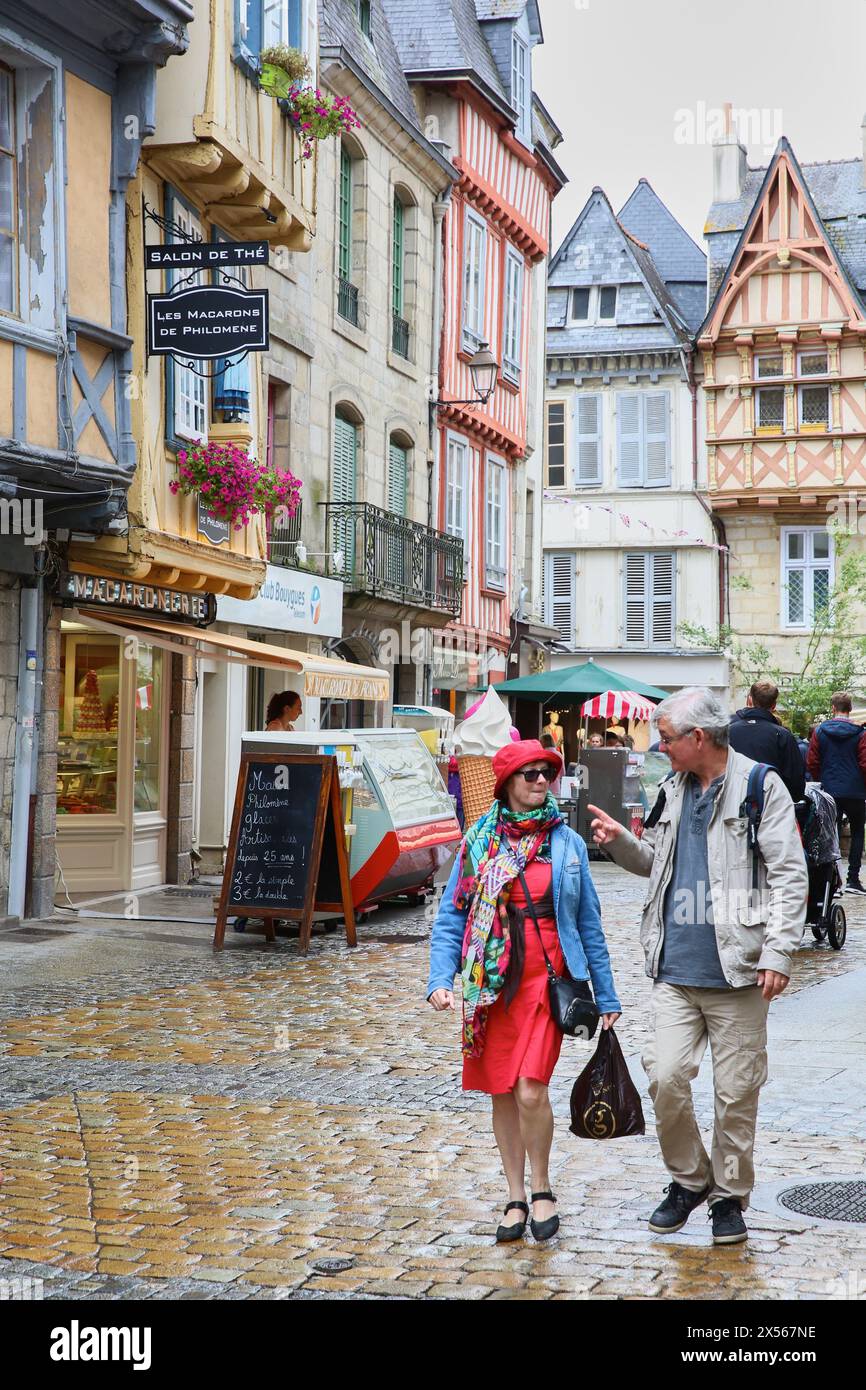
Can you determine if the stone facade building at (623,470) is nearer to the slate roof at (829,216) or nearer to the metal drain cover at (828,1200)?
the slate roof at (829,216)

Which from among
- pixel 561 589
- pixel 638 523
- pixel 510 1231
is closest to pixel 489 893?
pixel 510 1231

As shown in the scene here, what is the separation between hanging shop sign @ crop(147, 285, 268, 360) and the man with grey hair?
310 inches

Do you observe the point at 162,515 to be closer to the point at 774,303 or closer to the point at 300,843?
the point at 300,843

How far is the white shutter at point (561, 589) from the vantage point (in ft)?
122

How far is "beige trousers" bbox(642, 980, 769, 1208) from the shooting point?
503cm

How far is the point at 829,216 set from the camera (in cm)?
3734

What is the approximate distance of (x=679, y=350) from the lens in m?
35.8

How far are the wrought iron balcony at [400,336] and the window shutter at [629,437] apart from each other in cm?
1484

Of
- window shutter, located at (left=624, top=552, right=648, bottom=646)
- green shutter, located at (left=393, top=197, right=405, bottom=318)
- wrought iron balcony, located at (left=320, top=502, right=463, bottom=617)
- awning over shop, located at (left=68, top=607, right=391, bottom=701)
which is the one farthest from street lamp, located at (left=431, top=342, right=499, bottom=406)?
window shutter, located at (left=624, top=552, right=648, bottom=646)

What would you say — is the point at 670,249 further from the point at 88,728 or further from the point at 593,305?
the point at 88,728

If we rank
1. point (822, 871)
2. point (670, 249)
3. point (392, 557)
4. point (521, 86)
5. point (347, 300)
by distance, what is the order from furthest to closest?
point (670, 249) < point (521, 86) < point (392, 557) < point (347, 300) < point (822, 871)

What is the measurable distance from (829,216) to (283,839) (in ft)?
98.5

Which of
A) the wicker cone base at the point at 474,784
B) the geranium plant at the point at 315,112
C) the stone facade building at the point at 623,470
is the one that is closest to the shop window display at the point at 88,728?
the wicker cone base at the point at 474,784
